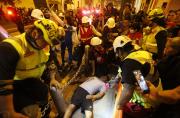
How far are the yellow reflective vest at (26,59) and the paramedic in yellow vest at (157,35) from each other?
2.71 m

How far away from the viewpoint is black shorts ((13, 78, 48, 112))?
245 centimetres

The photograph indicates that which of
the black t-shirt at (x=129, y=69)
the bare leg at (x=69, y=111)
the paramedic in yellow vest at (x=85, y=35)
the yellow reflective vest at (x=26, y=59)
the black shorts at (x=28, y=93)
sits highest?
the yellow reflective vest at (x=26, y=59)

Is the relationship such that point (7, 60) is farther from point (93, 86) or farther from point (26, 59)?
point (93, 86)

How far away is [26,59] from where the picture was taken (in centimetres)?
233

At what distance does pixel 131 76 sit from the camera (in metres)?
2.75

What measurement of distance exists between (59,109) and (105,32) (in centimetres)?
394

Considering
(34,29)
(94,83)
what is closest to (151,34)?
(94,83)

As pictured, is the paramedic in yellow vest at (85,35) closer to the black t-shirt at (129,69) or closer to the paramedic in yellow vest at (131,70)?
the paramedic in yellow vest at (131,70)

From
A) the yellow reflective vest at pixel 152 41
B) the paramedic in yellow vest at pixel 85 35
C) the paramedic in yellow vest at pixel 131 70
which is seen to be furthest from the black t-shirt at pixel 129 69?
the paramedic in yellow vest at pixel 85 35

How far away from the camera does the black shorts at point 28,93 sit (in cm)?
245

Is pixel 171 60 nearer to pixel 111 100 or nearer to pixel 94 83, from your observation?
pixel 94 83

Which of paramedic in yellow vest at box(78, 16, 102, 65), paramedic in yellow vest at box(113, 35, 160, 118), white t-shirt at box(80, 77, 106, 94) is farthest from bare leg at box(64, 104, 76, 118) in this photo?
paramedic in yellow vest at box(78, 16, 102, 65)

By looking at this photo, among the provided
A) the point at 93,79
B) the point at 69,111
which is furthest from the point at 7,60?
the point at 93,79

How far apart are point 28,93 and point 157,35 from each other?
3059mm
